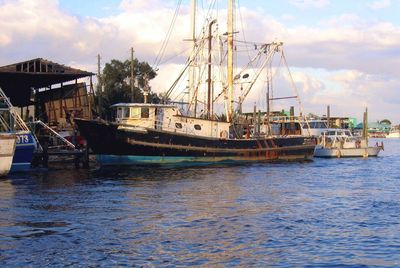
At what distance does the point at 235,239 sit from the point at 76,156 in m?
24.7

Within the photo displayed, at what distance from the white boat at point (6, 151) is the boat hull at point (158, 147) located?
31.1ft

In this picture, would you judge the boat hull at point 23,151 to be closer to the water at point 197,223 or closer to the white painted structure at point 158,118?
the water at point 197,223

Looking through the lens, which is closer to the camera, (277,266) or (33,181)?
(277,266)

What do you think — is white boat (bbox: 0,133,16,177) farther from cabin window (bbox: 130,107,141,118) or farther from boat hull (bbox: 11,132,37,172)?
cabin window (bbox: 130,107,141,118)

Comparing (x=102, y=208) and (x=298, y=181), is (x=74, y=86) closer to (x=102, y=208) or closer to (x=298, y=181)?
(x=298, y=181)

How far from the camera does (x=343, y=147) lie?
5878 cm

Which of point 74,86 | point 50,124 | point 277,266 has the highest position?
point 74,86

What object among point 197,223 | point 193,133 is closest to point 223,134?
point 193,133

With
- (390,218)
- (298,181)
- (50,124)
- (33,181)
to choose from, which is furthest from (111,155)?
(390,218)

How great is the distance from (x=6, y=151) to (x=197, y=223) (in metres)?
15.4

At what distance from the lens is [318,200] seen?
904 inches

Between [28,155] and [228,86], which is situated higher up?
[228,86]

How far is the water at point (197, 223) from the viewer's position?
13.2m

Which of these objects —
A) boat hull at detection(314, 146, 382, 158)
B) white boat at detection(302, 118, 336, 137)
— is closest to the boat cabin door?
boat hull at detection(314, 146, 382, 158)
